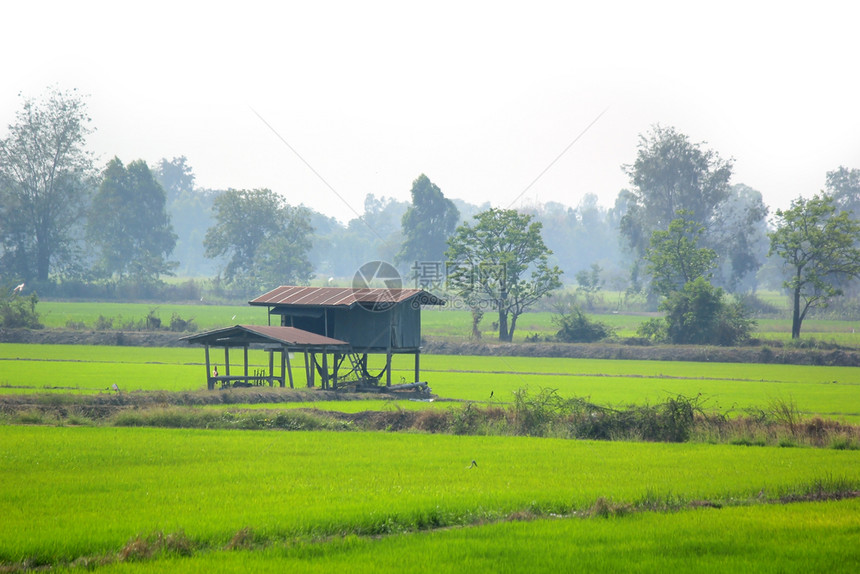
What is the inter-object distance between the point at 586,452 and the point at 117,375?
2348cm

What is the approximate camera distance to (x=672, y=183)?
101312 mm

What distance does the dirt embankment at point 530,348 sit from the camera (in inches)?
2184

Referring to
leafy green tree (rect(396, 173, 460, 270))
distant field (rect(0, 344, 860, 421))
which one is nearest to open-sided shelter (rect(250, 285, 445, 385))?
distant field (rect(0, 344, 860, 421))

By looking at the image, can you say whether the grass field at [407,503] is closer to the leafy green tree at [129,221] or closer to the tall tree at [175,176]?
the leafy green tree at [129,221]

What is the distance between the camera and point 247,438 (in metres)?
21.4

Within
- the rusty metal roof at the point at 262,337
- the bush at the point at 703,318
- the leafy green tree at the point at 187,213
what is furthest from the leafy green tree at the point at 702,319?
the leafy green tree at the point at 187,213

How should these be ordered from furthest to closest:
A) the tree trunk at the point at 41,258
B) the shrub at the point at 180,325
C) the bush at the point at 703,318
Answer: the tree trunk at the point at 41,258 → the shrub at the point at 180,325 → the bush at the point at 703,318

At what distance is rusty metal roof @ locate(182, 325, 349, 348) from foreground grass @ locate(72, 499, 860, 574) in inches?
770

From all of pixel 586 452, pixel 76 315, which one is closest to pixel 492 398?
pixel 586 452

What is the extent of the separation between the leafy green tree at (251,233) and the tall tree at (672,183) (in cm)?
3688

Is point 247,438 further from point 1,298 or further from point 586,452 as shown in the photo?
point 1,298

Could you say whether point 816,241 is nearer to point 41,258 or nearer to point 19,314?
point 19,314

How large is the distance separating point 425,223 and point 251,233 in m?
20.7

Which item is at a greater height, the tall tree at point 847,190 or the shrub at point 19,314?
the tall tree at point 847,190
